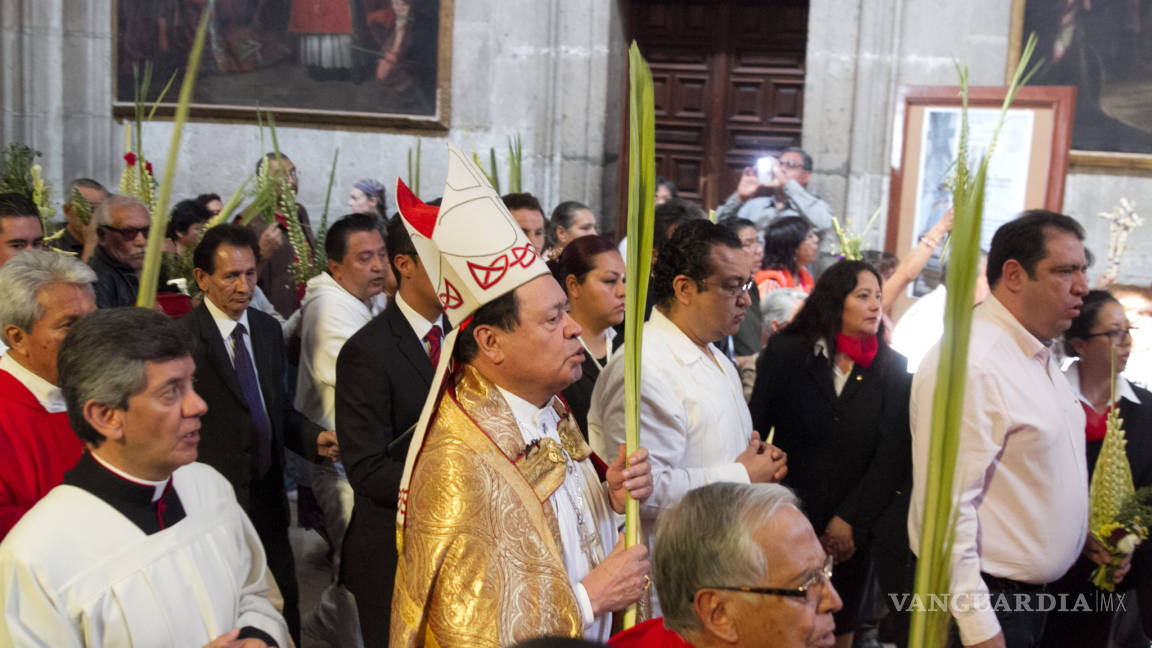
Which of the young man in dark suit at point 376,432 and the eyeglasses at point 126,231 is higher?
the eyeglasses at point 126,231

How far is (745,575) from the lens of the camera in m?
1.79

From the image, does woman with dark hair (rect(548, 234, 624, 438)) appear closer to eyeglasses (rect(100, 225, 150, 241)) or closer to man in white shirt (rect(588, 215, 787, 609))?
man in white shirt (rect(588, 215, 787, 609))

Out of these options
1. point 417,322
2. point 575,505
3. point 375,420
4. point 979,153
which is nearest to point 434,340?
point 417,322

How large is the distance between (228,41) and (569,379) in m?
8.07

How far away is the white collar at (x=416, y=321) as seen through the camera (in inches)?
128

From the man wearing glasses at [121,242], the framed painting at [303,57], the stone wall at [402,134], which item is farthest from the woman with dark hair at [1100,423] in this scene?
the framed painting at [303,57]

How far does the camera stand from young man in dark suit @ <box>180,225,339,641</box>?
3.62 metres

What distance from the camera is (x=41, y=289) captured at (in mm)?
2773

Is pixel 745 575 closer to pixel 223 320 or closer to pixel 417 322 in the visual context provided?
pixel 417 322

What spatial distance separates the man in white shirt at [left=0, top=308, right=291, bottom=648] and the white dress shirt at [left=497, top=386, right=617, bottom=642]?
629mm

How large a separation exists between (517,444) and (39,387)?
4.19 ft

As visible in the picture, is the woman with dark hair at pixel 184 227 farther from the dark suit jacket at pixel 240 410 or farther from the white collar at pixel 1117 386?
the white collar at pixel 1117 386

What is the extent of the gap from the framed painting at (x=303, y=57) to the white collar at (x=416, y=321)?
579cm

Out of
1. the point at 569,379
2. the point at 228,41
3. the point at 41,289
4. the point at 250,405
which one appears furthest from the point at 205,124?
the point at 569,379
